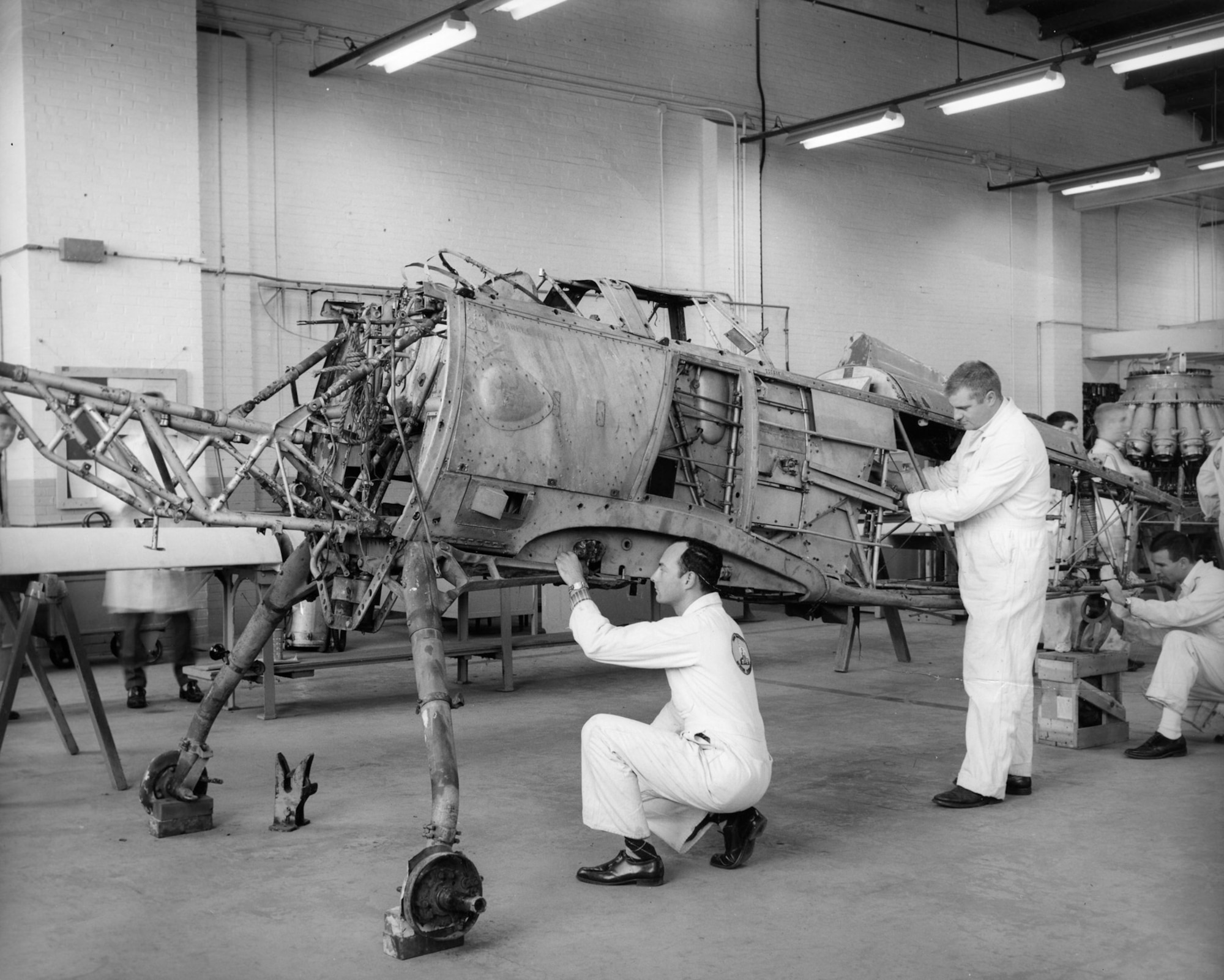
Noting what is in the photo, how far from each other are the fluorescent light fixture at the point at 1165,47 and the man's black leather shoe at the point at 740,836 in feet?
33.2

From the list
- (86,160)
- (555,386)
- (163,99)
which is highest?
(163,99)

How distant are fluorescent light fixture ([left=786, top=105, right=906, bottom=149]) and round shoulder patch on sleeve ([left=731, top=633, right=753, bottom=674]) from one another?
451 inches

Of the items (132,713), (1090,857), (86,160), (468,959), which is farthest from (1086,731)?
(86,160)

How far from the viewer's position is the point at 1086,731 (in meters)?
7.49

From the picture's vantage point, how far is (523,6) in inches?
433

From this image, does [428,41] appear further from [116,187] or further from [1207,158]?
[1207,158]

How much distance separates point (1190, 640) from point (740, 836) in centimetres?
356

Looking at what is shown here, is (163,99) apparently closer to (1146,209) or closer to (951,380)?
(951,380)

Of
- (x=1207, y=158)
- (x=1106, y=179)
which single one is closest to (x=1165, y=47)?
(x=1207, y=158)

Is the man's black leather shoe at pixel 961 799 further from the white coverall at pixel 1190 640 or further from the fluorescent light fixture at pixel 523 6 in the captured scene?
the fluorescent light fixture at pixel 523 6

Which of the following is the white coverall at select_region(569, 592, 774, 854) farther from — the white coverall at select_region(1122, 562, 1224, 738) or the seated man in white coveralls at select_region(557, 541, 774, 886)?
the white coverall at select_region(1122, 562, 1224, 738)

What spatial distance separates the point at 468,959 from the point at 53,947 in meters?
1.48

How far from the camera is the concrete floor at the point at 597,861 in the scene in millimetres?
4188

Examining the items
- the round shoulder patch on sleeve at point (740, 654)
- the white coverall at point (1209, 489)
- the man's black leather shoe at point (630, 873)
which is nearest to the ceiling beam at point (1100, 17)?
the white coverall at point (1209, 489)
